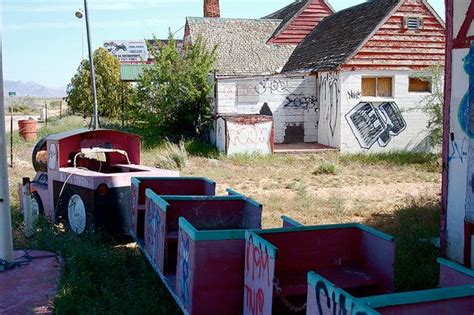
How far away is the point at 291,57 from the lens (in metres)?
24.8

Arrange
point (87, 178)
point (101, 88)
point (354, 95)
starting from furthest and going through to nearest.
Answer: point (101, 88) < point (354, 95) < point (87, 178)

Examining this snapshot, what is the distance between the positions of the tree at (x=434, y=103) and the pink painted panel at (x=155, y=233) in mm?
12883

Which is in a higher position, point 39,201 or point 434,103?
point 434,103

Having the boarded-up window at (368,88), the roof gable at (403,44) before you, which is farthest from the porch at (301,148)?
the roof gable at (403,44)

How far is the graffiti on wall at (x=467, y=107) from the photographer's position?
19.6 feet

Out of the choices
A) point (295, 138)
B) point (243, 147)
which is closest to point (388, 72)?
point (295, 138)

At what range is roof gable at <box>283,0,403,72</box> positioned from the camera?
19.1 m

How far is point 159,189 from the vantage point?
7.57 metres

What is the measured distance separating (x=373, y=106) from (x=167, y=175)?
12.8m

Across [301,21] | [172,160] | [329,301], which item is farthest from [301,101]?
[329,301]

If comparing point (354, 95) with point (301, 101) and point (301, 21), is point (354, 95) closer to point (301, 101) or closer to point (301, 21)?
point (301, 101)

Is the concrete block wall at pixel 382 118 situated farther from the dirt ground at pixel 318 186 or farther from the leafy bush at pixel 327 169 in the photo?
the leafy bush at pixel 327 169

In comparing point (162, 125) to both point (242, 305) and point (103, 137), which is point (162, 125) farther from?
point (242, 305)

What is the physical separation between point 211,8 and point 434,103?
16.0 metres
